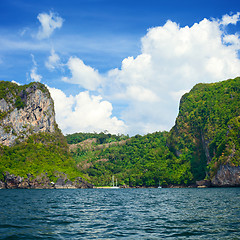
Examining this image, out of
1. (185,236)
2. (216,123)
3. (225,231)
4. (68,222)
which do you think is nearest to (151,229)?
(185,236)

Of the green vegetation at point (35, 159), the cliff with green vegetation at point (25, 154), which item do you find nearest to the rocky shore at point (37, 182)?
the cliff with green vegetation at point (25, 154)

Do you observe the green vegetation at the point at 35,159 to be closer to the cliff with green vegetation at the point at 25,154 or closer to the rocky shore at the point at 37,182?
the cliff with green vegetation at the point at 25,154

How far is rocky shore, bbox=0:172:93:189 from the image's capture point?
14638cm

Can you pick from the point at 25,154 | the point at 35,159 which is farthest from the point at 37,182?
the point at 25,154

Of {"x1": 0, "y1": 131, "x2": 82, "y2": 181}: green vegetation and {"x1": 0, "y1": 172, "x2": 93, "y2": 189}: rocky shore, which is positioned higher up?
{"x1": 0, "y1": 131, "x2": 82, "y2": 181}: green vegetation

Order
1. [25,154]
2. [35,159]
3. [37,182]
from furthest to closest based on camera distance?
[25,154], [35,159], [37,182]

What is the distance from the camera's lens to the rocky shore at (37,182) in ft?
480

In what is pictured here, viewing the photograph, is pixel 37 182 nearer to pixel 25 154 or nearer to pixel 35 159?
pixel 35 159

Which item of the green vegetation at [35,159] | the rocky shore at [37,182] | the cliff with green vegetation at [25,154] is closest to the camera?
the rocky shore at [37,182]

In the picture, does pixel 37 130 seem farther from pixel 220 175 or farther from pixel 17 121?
pixel 220 175

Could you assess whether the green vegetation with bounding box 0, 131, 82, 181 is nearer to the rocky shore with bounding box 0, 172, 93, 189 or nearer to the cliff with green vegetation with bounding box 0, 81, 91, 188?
the cliff with green vegetation with bounding box 0, 81, 91, 188

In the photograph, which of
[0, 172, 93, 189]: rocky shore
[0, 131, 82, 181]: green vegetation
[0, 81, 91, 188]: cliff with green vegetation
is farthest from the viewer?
[0, 131, 82, 181]: green vegetation

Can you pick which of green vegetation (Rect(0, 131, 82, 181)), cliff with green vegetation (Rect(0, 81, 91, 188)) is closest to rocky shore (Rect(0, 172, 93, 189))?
cliff with green vegetation (Rect(0, 81, 91, 188))

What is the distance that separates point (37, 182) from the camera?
155000mm
